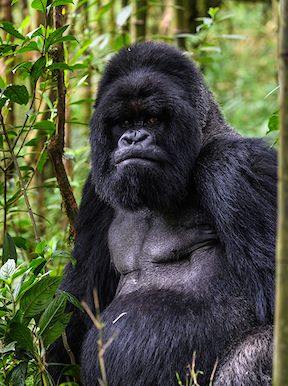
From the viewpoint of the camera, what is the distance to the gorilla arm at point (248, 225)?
294 centimetres

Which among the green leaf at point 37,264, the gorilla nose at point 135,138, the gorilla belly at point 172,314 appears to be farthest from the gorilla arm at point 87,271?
the gorilla nose at point 135,138

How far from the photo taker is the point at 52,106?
3.97m

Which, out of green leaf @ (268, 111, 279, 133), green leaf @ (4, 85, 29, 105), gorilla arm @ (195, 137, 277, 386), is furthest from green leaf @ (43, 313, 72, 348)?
green leaf @ (268, 111, 279, 133)

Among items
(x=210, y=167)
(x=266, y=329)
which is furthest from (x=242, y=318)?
(x=210, y=167)

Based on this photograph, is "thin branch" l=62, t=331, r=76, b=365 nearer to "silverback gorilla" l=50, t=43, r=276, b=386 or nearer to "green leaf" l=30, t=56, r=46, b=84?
"silverback gorilla" l=50, t=43, r=276, b=386

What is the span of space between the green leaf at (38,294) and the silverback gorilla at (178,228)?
1.04ft

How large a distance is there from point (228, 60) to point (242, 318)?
7.11m

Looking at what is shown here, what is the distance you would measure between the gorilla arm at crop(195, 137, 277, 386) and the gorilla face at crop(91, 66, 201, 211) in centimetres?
14

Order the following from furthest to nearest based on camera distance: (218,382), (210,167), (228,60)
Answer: (228,60) < (210,167) < (218,382)

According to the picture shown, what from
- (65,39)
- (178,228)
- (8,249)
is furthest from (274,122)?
(8,249)

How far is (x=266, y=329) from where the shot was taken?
2.98 metres

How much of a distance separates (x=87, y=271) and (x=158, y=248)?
19.6 inches

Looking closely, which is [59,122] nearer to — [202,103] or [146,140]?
[146,140]

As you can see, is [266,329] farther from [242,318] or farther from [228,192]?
[228,192]
